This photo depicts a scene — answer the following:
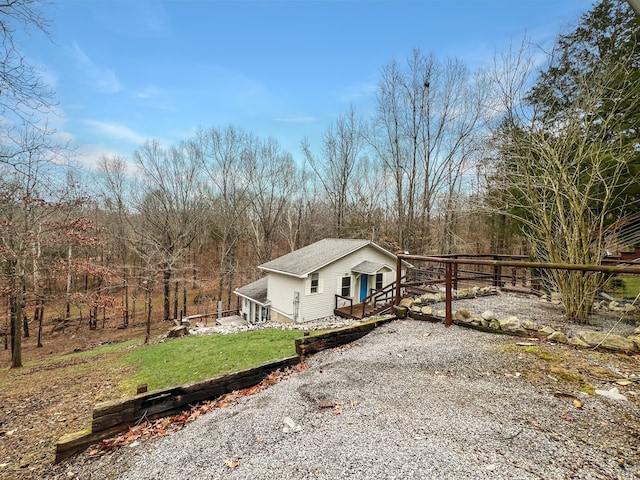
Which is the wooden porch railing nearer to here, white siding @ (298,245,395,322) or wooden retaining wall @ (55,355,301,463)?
white siding @ (298,245,395,322)

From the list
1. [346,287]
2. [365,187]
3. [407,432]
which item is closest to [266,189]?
[365,187]

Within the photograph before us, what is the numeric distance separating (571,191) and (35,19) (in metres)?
8.13

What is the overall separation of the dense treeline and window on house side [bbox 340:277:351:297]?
541 centimetres

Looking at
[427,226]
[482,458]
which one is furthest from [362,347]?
[427,226]

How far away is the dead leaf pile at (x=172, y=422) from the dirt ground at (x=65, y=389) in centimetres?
23

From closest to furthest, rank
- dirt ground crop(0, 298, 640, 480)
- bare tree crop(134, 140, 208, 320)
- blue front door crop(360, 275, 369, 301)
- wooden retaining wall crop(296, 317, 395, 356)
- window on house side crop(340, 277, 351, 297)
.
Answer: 1. dirt ground crop(0, 298, 640, 480)
2. wooden retaining wall crop(296, 317, 395, 356)
3. window on house side crop(340, 277, 351, 297)
4. blue front door crop(360, 275, 369, 301)
5. bare tree crop(134, 140, 208, 320)

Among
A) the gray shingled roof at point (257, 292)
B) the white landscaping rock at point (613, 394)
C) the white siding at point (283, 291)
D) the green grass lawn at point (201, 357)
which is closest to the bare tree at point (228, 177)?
the gray shingled roof at point (257, 292)

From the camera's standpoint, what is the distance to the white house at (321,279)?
44.1 feet

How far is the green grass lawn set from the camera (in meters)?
6.26

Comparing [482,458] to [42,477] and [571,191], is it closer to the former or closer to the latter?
[42,477]

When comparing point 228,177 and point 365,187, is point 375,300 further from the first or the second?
point 228,177

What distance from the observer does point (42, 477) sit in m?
2.40

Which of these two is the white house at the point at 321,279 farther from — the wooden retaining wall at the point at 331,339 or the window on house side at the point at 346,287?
the wooden retaining wall at the point at 331,339

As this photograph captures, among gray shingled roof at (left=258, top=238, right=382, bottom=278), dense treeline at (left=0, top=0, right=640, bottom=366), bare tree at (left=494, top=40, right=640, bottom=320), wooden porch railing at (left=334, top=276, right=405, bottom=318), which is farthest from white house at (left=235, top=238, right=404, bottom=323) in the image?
bare tree at (left=494, top=40, right=640, bottom=320)
